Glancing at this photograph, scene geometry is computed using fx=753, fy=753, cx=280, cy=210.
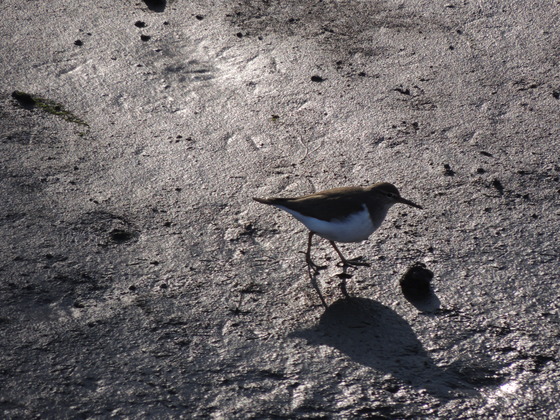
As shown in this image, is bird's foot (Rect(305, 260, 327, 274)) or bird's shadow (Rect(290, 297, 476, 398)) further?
bird's foot (Rect(305, 260, 327, 274))

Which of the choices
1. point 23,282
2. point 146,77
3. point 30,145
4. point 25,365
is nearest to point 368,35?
point 146,77

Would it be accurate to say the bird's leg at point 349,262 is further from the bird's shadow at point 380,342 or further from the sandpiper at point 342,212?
the bird's shadow at point 380,342

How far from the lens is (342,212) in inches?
204

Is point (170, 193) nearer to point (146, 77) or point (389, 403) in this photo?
point (146, 77)

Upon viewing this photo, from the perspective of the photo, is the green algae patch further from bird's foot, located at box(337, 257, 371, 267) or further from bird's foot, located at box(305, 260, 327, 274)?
bird's foot, located at box(337, 257, 371, 267)

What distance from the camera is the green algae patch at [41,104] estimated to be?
7.29 metres

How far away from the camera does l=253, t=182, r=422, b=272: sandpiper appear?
516cm

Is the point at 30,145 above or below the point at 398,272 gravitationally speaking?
above

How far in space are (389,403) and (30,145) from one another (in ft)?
13.8

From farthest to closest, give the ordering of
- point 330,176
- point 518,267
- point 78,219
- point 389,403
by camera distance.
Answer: point 330,176 → point 78,219 → point 518,267 → point 389,403

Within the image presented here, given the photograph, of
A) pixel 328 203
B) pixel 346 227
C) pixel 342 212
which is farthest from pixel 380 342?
pixel 328 203

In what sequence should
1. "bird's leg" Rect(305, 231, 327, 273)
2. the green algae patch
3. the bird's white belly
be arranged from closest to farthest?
the bird's white belly → "bird's leg" Rect(305, 231, 327, 273) → the green algae patch

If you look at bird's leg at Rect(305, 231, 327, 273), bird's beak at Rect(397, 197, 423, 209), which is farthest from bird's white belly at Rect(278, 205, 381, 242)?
bird's beak at Rect(397, 197, 423, 209)

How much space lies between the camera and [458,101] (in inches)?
293
